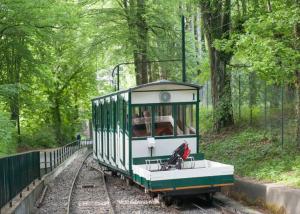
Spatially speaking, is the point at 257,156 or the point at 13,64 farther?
the point at 13,64

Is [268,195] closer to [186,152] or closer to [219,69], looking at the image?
[186,152]

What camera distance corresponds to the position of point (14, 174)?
11.7 meters

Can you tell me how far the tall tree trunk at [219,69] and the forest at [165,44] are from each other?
0.04 meters

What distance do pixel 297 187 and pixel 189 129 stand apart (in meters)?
4.41

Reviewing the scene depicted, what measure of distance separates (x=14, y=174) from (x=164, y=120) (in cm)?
510

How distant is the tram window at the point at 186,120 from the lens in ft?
50.1

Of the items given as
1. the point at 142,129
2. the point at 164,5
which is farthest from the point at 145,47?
the point at 142,129

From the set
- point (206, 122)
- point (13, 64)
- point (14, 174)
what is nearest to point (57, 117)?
point (13, 64)

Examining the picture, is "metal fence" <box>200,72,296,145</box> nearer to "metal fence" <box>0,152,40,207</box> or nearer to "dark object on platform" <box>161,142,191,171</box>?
"dark object on platform" <box>161,142,191,171</box>

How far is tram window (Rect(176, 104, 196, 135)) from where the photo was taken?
601 inches

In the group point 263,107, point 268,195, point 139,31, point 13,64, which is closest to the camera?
point 268,195

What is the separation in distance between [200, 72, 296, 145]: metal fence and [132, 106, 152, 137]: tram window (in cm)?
444

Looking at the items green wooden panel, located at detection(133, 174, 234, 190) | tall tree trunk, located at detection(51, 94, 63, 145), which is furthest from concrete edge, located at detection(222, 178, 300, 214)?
tall tree trunk, located at detection(51, 94, 63, 145)

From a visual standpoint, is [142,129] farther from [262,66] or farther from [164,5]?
[164,5]
